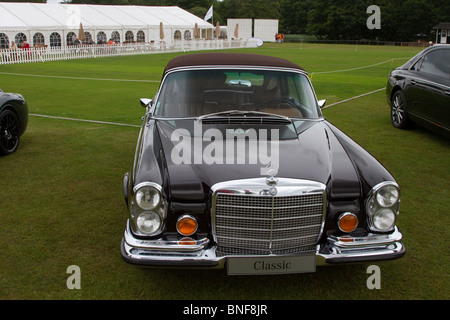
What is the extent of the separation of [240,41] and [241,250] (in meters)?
50.3

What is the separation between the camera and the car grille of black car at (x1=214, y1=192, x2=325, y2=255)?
10.5 ft

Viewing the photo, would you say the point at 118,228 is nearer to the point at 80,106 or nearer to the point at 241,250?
the point at 241,250

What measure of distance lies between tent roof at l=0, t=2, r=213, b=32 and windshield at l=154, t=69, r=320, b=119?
31707mm

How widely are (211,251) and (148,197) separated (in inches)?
24.5

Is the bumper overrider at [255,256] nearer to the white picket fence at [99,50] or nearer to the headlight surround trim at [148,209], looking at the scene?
the headlight surround trim at [148,209]

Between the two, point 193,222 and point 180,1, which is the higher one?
point 180,1

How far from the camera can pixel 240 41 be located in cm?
5141

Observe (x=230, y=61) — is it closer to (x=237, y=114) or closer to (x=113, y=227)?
(x=237, y=114)

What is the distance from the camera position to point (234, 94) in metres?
4.76

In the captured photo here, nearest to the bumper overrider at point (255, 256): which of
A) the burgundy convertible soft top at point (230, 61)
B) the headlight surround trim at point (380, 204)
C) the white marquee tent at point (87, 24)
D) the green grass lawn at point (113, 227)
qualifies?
the headlight surround trim at point (380, 204)

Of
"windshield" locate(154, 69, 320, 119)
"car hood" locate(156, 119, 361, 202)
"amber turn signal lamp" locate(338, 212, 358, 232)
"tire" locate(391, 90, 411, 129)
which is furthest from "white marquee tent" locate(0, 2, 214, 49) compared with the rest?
"amber turn signal lamp" locate(338, 212, 358, 232)

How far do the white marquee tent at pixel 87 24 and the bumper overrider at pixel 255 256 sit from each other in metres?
33.2

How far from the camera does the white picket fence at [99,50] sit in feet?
91.5

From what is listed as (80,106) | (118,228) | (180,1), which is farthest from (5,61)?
(180,1)
